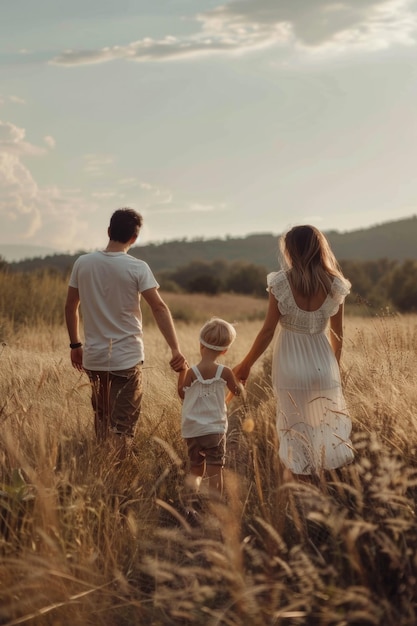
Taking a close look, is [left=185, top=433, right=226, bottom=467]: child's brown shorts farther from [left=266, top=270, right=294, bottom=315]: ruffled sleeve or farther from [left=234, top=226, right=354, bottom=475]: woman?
[left=266, top=270, right=294, bottom=315]: ruffled sleeve

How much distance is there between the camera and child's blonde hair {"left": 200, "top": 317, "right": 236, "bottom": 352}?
4867 millimetres

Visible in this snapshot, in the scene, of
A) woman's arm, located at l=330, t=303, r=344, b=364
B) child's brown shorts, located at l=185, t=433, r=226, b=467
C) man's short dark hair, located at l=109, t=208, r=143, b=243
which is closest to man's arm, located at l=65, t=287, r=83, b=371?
man's short dark hair, located at l=109, t=208, r=143, b=243

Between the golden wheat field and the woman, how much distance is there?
28 centimetres

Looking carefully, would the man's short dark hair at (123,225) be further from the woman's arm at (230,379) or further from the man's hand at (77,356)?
the woman's arm at (230,379)

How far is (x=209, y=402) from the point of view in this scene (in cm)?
493

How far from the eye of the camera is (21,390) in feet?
21.9

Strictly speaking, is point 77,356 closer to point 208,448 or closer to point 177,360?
point 177,360

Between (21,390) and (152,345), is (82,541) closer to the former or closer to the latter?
(21,390)

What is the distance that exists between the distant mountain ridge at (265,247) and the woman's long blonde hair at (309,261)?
A: 7556cm

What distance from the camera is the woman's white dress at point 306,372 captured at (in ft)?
16.4

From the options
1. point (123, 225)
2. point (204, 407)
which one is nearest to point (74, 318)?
point (123, 225)

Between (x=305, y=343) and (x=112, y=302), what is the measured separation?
1.39 meters

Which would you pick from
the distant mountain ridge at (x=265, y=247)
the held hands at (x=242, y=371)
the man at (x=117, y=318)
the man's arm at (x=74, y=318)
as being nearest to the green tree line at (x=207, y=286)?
the held hands at (x=242, y=371)

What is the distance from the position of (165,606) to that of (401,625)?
1078mm
